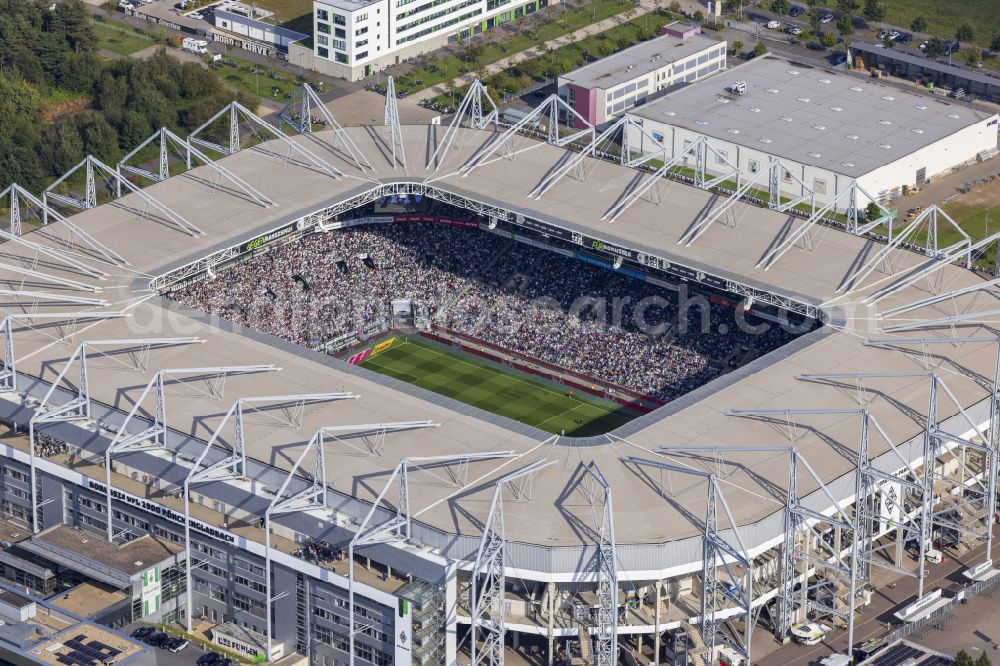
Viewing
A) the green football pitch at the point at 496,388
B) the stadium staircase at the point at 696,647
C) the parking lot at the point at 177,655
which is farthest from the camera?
the green football pitch at the point at 496,388

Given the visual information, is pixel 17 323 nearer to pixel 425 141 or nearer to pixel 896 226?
pixel 425 141

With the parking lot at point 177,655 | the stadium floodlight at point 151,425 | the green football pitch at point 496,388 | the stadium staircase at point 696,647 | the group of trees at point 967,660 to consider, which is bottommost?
the parking lot at point 177,655

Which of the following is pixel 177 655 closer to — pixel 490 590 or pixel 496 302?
pixel 490 590

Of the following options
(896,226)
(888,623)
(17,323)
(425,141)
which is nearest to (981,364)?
(888,623)

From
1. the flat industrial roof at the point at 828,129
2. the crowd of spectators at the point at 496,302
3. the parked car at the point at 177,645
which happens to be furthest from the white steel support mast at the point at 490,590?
the flat industrial roof at the point at 828,129

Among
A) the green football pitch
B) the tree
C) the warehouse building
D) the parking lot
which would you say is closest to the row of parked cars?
the parking lot

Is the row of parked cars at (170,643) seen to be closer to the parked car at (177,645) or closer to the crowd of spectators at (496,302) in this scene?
the parked car at (177,645)

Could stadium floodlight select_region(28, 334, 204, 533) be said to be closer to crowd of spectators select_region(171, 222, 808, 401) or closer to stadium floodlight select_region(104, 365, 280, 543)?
stadium floodlight select_region(104, 365, 280, 543)
